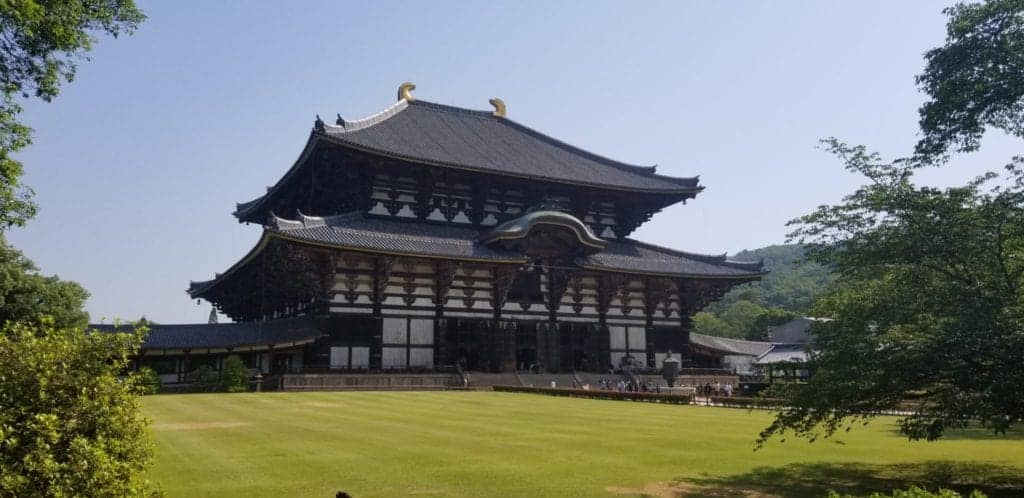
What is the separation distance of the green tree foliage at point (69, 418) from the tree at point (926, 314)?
380 inches

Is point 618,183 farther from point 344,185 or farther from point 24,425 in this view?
point 24,425

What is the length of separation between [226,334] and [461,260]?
1298 cm

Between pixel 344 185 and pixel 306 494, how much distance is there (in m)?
34.3

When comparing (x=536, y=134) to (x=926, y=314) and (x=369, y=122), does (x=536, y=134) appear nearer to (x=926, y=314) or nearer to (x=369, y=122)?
(x=369, y=122)

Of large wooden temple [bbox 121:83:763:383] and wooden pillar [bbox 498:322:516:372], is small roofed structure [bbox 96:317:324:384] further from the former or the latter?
wooden pillar [bbox 498:322:516:372]

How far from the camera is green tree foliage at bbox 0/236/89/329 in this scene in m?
33.0

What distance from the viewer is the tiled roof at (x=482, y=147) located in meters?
43.1

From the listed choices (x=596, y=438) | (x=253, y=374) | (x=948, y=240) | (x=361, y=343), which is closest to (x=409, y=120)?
(x=361, y=343)

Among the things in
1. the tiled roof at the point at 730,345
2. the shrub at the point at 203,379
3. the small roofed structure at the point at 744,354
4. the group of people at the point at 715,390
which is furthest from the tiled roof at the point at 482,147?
the group of people at the point at 715,390

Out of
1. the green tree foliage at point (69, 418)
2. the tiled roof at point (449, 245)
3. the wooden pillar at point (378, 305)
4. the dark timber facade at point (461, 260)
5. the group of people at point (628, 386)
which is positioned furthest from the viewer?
the group of people at point (628, 386)

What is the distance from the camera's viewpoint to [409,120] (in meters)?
50.2

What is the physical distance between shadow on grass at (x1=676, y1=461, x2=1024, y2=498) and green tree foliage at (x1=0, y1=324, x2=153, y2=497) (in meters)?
7.34

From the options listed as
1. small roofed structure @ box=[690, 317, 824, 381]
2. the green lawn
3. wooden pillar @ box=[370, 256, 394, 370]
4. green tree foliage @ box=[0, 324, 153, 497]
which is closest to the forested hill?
small roofed structure @ box=[690, 317, 824, 381]

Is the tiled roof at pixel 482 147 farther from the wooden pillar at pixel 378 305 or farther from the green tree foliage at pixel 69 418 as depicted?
the green tree foliage at pixel 69 418
